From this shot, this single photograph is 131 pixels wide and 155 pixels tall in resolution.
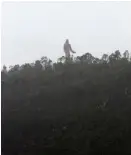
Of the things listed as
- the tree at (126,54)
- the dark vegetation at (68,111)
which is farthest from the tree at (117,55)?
the dark vegetation at (68,111)

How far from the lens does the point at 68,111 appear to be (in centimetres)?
977

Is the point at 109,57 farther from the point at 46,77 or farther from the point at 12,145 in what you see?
the point at 12,145

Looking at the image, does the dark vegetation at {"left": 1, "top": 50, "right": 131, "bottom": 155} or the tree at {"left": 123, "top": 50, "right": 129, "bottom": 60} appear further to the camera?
the tree at {"left": 123, "top": 50, "right": 129, "bottom": 60}

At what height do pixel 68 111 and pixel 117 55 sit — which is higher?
pixel 117 55

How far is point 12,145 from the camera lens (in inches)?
385

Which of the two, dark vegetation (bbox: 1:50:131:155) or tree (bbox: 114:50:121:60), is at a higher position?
tree (bbox: 114:50:121:60)

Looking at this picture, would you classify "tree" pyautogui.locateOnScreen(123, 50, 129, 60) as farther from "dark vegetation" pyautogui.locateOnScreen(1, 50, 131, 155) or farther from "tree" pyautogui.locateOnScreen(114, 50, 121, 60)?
"dark vegetation" pyautogui.locateOnScreen(1, 50, 131, 155)

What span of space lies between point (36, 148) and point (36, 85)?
1.56 metres

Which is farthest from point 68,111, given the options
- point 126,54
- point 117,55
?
point 126,54

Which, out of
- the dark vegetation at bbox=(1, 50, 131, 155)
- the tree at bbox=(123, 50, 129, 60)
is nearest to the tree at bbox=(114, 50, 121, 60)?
the tree at bbox=(123, 50, 129, 60)

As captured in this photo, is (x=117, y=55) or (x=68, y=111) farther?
(x=117, y=55)

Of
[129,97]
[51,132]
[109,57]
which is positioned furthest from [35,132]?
[109,57]

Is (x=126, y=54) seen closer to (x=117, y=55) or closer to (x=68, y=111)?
(x=117, y=55)

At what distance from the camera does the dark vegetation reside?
9477mm
